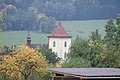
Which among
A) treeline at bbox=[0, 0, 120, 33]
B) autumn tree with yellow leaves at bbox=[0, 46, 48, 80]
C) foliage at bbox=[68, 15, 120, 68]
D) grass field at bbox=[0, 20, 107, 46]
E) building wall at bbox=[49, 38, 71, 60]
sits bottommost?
autumn tree with yellow leaves at bbox=[0, 46, 48, 80]

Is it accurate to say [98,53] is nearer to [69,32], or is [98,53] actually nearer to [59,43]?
[59,43]

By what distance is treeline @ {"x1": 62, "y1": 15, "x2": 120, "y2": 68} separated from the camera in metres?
43.6

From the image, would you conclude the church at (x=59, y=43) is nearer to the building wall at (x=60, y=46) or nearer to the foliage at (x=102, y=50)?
the building wall at (x=60, y=46)

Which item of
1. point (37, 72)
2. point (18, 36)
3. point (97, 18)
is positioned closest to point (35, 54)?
point (37, 72)

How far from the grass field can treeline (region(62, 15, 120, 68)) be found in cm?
5733

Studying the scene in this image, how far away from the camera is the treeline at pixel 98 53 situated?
4356cm

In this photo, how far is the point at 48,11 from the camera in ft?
482

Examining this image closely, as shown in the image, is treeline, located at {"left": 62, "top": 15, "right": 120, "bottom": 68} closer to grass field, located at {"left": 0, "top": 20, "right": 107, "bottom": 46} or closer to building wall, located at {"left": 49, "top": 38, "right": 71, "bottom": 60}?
building wall, located at {"left": 49, "top": 38, "right": 71, "bottom": 60}

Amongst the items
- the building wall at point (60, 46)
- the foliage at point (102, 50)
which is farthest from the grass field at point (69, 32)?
the foliage at point (102, 50)

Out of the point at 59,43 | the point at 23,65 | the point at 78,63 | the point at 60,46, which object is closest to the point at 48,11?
the point at 59,43

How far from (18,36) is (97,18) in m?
28.8

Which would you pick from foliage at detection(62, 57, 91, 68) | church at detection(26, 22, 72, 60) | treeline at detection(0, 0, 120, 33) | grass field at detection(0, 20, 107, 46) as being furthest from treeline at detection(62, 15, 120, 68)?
treeline at detection(0, 0, 120, 33)

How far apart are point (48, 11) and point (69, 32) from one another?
87.2 ft

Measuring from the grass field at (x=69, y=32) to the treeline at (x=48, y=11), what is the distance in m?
5.49
